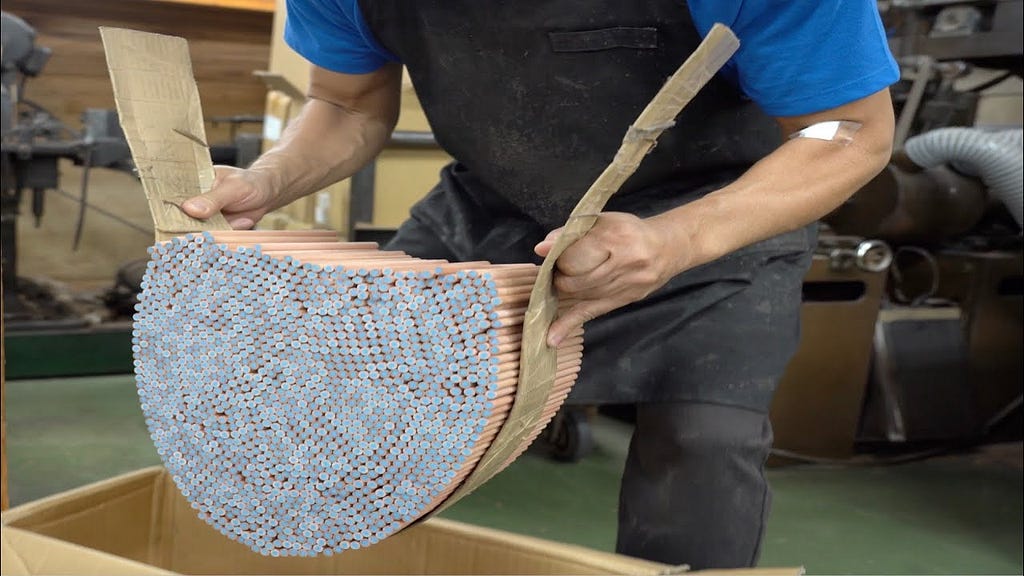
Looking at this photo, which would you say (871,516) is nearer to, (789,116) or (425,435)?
(789,116)

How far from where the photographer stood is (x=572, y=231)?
941 mm

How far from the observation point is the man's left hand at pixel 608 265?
0.96 metres

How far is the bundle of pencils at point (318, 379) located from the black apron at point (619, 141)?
10.3 inches

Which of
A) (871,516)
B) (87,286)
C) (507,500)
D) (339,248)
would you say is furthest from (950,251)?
(87,286)

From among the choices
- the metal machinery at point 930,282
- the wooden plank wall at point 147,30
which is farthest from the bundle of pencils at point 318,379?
the wooden plank wall at point 147,30

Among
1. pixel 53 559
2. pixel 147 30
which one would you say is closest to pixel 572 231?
pixel 53 559

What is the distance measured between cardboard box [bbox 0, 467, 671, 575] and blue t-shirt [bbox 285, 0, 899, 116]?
50 centimetres

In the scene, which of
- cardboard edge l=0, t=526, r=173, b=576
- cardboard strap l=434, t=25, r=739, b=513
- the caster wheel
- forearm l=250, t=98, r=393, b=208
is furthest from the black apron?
the caster wheel

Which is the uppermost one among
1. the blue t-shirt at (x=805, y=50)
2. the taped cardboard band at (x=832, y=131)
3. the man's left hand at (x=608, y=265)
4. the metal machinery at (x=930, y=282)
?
the blue t-shirt at (x=805, y=50)

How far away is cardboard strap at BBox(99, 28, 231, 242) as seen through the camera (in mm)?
1150

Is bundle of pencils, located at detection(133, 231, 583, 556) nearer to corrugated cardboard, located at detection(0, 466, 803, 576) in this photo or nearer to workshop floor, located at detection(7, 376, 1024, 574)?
corrugated cardboard, located at detection(0, 466, 803, 576)

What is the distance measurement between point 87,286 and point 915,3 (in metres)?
3.27

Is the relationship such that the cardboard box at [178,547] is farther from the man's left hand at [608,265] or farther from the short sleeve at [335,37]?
the short sleeve at [335,37]

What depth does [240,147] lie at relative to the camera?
12.2 feet
